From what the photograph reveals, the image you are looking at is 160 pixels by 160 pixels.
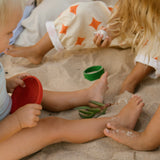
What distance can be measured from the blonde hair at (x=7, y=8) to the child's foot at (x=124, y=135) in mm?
621

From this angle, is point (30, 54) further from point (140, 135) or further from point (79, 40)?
point (140, 135)

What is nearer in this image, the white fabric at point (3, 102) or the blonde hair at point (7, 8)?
the blonde hair at point (7, 8)

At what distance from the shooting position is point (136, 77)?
143 cm

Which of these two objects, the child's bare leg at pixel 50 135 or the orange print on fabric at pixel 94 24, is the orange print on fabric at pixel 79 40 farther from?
the child's bare leg at pixel 50 135

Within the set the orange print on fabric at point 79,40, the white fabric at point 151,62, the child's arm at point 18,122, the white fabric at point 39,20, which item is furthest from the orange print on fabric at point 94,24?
the child's arm at point 18,122

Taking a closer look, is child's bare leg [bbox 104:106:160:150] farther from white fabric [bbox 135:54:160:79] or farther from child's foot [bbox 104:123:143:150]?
white fabric [bbox 135:54:160:79]

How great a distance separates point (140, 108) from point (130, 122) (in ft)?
0.32

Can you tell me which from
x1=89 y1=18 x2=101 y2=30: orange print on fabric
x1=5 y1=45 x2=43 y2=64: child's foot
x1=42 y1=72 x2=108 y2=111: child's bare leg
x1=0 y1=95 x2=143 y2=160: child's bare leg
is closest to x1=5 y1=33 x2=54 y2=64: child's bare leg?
Answer: x1=5 y1=45 x2=43 y2=64: child's foot

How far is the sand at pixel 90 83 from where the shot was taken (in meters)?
1.02

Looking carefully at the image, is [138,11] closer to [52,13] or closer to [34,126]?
[34,126]

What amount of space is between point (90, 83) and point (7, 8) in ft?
2.75

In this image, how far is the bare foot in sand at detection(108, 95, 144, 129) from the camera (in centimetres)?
111

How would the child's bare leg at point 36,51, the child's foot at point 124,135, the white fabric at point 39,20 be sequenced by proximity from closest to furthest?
the child's foot at point 124,135 → the child's bare leg at point 36,51 → the white fabric at point 39,20

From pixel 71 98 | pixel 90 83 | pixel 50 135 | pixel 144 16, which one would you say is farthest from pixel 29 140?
pixel 144 16
